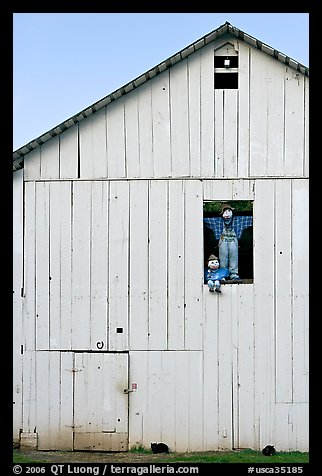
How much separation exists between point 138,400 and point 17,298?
247 centimetres

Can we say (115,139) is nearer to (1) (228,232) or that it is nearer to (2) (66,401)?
(1) (228,232)

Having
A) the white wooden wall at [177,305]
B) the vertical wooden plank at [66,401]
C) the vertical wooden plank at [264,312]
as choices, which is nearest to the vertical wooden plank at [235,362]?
the white wooden wall at [177,305]

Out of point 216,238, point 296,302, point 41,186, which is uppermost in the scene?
point 41,186

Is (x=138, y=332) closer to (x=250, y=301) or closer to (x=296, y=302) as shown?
(x=250, y=301)

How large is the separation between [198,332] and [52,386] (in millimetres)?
2425

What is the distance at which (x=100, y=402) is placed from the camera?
33.5 ft

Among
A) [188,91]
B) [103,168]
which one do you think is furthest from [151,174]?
[188,91]

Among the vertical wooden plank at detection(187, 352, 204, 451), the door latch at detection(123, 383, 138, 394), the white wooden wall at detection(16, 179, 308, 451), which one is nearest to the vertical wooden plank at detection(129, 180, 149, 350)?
the white wooden wall at detection(16, 179, 308, 451)

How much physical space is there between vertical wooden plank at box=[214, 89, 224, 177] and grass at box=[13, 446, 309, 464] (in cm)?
427

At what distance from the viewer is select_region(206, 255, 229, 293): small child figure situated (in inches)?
401

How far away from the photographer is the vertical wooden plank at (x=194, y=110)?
10266mm

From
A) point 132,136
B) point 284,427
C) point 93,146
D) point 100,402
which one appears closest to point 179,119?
point 132,136

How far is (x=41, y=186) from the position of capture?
34.1 ft

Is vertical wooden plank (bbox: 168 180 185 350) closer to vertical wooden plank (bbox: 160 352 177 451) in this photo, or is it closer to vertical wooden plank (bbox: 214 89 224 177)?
vertical wooden plank (bbox: 160 352 177 451)
